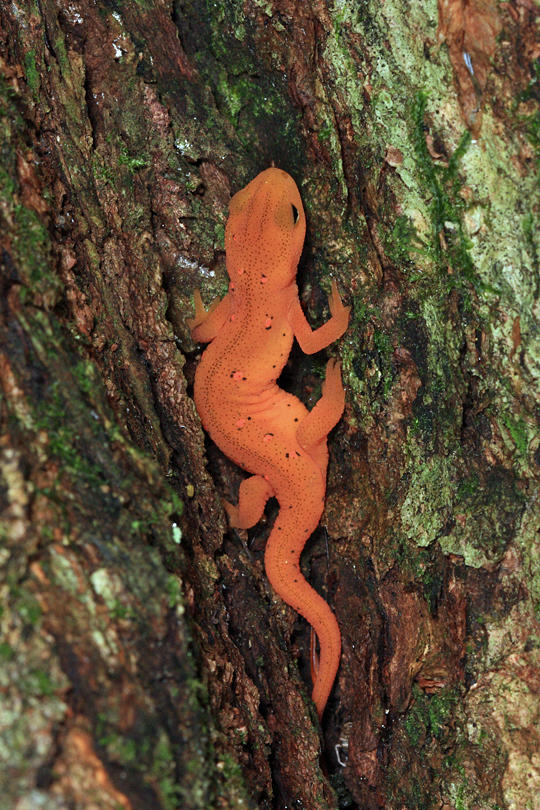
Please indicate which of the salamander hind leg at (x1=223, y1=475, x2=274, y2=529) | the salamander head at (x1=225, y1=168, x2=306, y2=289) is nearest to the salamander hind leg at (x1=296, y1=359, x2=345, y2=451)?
the salamander hind leg at (x1=223, y1=475, x2=274, y2=529)

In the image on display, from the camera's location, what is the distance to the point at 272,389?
3959 millimetres

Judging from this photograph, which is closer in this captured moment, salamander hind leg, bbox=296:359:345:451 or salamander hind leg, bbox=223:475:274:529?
salamander hind leg, bbox=296:359:345:451

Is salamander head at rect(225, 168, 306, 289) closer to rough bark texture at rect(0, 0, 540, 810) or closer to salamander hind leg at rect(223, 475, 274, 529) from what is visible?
rough bark texture at rect(0, 0, 540, 810)

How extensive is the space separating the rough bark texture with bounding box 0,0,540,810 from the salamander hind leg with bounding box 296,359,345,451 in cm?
9

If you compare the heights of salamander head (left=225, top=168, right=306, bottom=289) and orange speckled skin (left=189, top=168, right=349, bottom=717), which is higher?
salamander head (left=225, top=168, right=306, bottom=289)

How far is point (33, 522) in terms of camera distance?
1998 millimetres

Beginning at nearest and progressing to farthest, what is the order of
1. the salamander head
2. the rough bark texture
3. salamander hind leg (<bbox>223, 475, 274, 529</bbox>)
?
the rough bark texture
the salamander head
salamander hind leg (<bbox>223, 475, 274, 529</bbox>)

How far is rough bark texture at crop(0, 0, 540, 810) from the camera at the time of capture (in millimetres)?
2350

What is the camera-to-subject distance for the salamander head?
138 inches

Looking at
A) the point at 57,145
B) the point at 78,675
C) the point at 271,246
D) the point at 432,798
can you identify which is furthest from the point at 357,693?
the point at 57,145

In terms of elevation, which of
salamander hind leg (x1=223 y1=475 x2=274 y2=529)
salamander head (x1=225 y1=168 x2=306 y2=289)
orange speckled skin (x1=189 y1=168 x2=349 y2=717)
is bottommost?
salamander hind leg (x1=223 y1=475 x2=274 y2=529)

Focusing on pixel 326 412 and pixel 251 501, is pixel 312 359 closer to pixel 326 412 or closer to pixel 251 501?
pixel 326 412

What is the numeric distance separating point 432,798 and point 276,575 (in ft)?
4.28

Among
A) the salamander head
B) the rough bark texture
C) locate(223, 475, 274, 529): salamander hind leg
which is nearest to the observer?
the rough bark texture
